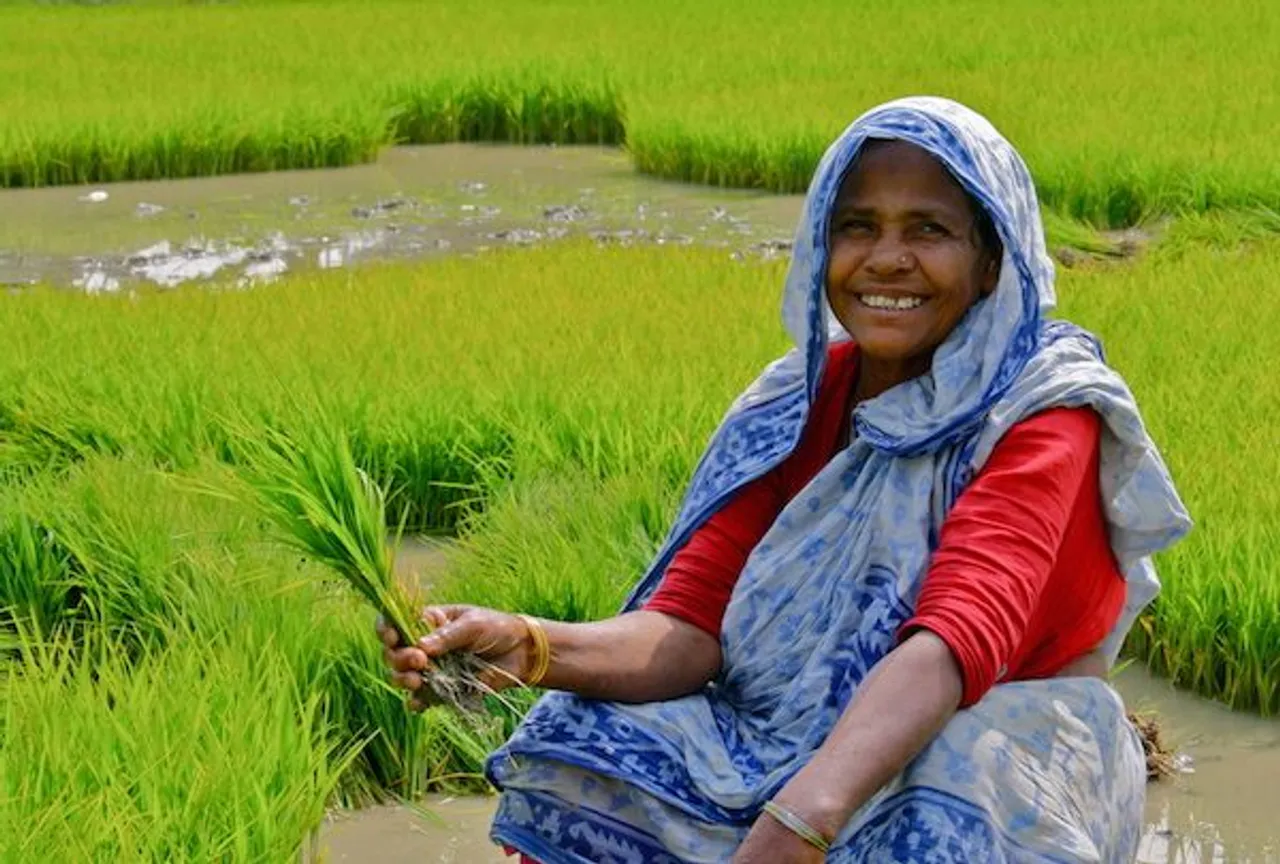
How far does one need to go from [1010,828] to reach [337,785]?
118cm

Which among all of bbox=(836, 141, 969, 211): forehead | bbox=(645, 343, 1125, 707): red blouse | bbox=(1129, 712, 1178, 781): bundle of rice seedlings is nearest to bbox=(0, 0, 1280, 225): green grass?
bbox=(1129, 712, 1178, 781): bundle of rice seedlings

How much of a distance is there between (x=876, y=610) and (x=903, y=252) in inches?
13.4

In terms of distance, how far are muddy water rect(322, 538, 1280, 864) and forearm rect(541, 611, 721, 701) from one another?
514mm

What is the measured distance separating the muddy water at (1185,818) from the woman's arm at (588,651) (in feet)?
1.70

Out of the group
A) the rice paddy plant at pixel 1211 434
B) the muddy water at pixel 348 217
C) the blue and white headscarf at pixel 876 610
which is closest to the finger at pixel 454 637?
the blue and white headscarf at pixel 876 610

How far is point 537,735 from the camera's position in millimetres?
2193

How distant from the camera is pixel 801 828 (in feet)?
6.25

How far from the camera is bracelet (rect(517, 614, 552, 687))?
221 centimetres

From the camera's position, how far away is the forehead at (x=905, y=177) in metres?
2.15

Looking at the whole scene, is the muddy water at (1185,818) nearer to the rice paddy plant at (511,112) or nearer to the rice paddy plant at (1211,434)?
the rice paddy plant at (1211,434)

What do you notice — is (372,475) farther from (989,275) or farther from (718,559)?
(989,275)

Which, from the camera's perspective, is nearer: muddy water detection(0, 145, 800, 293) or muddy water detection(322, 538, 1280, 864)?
muddy water detection(322, 538, 1280, 864)

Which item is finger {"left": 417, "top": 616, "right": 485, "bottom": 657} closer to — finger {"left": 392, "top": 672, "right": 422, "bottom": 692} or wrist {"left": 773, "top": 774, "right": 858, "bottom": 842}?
finger {"left": 392, "top": 672, "right": 422, "bottom": 692}

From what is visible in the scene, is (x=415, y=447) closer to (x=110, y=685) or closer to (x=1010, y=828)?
(x=110, y=685)
